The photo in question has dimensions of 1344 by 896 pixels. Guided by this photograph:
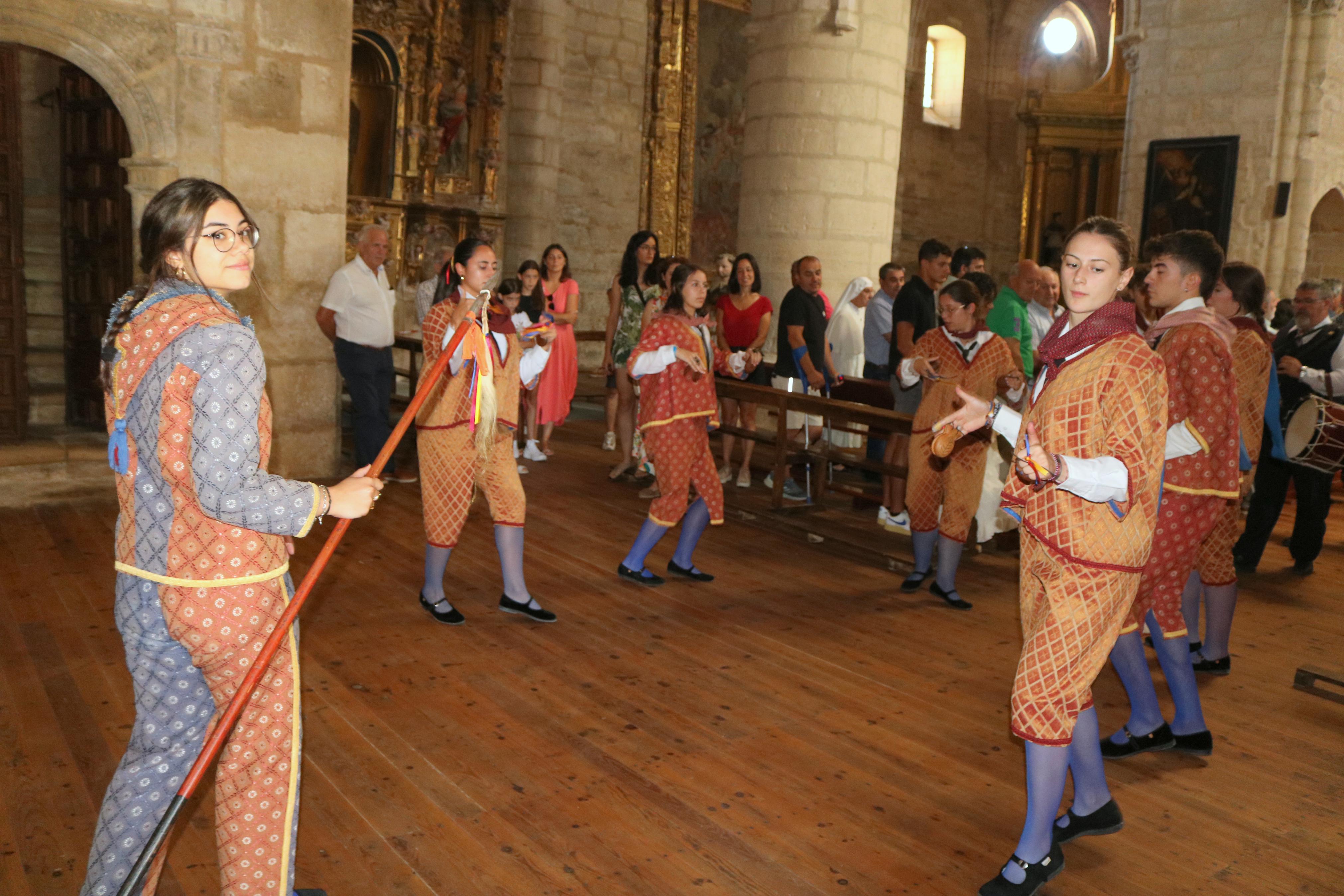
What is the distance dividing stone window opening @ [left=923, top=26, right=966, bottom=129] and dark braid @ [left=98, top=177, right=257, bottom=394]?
17173mm

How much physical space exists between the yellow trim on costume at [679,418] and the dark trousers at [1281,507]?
3.46m

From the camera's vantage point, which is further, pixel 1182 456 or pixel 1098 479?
pixel 1182 456

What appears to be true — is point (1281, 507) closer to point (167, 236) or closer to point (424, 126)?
point (167, 236)

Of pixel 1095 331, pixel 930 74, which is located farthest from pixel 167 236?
pixel 930 74

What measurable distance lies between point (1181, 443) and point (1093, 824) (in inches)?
46.7

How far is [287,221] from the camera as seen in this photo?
7.02 m

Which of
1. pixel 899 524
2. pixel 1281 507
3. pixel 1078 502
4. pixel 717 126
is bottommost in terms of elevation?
pixel 899 524

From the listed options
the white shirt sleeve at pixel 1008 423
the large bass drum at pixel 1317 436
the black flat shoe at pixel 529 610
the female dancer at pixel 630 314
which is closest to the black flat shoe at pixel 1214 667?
the large bass drum at pixel 1317 436

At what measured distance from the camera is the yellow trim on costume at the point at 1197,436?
3404mm

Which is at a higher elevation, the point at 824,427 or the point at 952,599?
the point at 824,427

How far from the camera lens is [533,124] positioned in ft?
42.0

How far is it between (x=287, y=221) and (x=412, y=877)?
17.3ft

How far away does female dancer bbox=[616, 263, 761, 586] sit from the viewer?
511 centimetres

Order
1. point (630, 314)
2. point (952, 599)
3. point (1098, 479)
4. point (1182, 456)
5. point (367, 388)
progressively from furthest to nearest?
point (630, 314) < point (367, 388) < point (952, 599) < point (1182, 456) < point (1098, 479)
